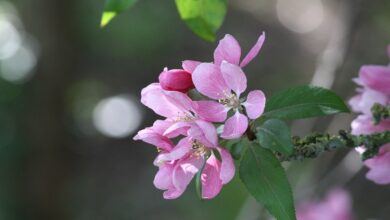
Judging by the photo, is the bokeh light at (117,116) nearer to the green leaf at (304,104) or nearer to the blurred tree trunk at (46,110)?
the blurred tree trunk at (46,110)

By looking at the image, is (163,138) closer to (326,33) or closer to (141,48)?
(326,33)

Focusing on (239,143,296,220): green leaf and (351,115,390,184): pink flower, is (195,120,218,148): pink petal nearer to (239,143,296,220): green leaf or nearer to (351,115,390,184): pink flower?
(239,143,296,220): green leaf

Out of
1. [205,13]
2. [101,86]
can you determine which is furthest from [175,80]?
[101,86]

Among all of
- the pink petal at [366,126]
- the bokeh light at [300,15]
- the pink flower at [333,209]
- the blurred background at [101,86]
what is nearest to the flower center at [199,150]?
the pink petal at [366,126]

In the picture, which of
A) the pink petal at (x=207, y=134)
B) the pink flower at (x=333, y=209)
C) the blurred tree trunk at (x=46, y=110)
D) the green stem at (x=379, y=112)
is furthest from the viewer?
the blurred tree trunk at (x=46, y=110)

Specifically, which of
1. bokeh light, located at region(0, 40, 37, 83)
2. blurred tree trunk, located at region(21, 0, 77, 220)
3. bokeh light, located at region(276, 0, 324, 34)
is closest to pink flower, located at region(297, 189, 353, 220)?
blurred tree trunk, located at region(21, 0, 77, 220)

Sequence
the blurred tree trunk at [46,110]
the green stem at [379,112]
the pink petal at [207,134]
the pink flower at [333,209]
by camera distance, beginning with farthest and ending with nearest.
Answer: the blurred tree trunk at [46,110] < the pink flower at [333,209] < the green stem at [379,112] < the pink petal at [207,134]
